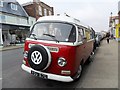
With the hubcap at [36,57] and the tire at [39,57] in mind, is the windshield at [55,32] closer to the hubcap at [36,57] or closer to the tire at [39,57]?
the tire at [39,57]

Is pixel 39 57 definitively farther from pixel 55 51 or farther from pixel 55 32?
pixel 55 32

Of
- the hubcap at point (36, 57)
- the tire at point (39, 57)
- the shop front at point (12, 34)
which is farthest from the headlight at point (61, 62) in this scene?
the shop front at point (12, 34)

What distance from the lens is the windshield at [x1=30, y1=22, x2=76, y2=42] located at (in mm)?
4793

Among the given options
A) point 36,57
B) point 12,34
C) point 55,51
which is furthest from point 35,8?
point 55,51

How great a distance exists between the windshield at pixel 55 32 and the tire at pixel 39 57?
53cm

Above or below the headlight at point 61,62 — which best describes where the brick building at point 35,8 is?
above

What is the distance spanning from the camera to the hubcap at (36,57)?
450 centimetres

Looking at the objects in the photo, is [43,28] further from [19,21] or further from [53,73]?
[19,21]

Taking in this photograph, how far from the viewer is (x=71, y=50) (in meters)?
4.43

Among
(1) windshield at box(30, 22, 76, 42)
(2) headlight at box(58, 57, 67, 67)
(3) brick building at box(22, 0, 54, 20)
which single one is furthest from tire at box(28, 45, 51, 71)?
(3) brick building at box(22, 0, 54, 20)

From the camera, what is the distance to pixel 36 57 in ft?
15.0

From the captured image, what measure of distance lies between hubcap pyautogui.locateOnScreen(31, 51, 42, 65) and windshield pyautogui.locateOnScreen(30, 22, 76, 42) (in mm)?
644

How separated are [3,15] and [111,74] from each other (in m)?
24.3

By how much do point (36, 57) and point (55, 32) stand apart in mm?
1042
